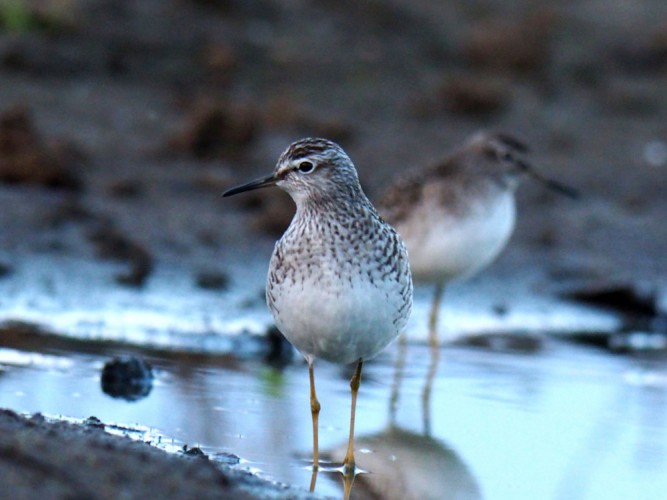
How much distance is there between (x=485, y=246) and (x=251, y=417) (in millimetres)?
3648

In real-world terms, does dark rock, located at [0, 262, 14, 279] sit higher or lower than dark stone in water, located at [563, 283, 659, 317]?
lower

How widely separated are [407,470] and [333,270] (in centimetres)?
125

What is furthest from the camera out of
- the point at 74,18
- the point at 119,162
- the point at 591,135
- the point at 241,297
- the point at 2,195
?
the point at 591,135

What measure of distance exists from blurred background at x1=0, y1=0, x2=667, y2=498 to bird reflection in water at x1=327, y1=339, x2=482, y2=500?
7 centimetres

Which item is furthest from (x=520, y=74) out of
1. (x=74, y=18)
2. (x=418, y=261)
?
(x=418, y=261)

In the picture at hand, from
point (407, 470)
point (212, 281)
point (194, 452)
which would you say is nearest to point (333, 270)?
point (194, 452)

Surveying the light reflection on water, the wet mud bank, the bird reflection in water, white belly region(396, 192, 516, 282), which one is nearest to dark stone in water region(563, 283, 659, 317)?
white belly region(396, 192, 516, 282)

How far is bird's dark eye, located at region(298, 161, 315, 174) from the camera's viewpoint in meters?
7.12

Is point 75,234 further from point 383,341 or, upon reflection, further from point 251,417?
point 383,341

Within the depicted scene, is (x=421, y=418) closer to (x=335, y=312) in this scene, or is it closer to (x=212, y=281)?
(x=335, y=312)

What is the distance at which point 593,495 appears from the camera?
6809 millimetres

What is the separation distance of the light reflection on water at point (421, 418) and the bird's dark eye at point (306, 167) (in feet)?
4.66

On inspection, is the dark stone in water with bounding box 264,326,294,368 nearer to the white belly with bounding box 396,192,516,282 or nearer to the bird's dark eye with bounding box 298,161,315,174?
the white belly with bounding box 396,192,516,282

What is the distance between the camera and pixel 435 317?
10.7 metres
